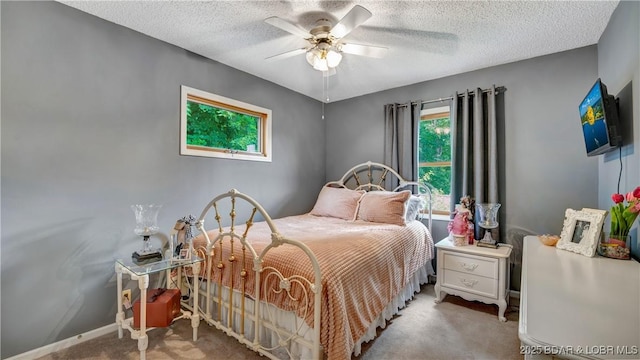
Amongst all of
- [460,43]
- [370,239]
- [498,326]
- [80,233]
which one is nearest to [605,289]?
[370,239]

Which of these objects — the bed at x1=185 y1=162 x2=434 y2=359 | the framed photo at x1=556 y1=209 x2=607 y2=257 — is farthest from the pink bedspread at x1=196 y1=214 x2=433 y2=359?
the framed photo at x1=556 y1=209 x2=607 y2=257

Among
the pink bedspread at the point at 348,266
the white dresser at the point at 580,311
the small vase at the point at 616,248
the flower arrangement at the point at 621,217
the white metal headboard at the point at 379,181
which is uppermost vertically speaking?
the white metal headboard at the point at 379,181

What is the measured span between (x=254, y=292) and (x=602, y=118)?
253cm

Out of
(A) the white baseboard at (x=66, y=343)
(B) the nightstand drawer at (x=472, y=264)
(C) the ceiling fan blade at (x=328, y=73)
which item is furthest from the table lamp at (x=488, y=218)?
(A) the white baseboard at (x=66, y=343)

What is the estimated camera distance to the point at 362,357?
1851 mm

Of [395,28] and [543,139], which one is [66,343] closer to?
[395,28]

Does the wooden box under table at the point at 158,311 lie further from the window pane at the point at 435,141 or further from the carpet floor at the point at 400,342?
the window pane at the point at 435,141

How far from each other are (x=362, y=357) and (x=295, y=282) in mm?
813

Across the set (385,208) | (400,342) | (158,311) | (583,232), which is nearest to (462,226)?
(385,208)

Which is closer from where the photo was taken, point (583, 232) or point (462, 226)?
point (583, 232)

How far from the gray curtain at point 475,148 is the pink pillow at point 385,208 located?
26.9 inches

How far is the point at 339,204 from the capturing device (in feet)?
11.1

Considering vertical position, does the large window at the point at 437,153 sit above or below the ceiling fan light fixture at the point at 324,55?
below

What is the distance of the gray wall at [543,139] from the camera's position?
2.52 metres
